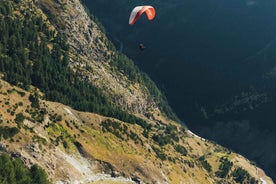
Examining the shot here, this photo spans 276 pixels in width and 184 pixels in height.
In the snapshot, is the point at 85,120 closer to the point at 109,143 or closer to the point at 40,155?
the point at 109,143

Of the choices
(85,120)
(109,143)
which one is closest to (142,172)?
(109,143)

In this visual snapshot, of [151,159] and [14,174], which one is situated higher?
[14,174]

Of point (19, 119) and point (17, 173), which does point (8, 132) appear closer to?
point (19, 119)

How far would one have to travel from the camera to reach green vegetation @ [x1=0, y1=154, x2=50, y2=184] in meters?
105

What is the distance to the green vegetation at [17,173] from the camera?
4129 inches

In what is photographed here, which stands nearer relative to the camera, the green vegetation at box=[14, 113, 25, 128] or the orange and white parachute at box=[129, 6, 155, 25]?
the orange and white parachute at box=[129, 6, 155, 25]

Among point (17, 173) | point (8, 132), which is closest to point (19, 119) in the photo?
point (8, 132)

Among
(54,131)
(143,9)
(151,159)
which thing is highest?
(143,9)

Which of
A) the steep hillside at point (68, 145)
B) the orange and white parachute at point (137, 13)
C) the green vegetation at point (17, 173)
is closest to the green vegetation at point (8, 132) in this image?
the steep hillside at point (68, 145)

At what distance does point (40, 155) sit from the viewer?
134 m

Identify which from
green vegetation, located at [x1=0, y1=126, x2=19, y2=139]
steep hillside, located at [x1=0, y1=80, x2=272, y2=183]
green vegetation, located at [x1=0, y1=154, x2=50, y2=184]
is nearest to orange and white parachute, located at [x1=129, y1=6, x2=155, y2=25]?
green vegetation, located at [x1=0, y1=154, x2=50, y2=184]

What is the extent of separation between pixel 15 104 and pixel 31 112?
6066 mm

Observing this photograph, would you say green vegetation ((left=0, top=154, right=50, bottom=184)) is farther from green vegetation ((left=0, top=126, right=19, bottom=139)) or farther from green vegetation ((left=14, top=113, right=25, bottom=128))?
green vegetation ((left=14, top=113, right=25, bottom=128))

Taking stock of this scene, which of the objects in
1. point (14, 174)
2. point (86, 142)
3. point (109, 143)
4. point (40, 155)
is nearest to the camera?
point (14, 174)
